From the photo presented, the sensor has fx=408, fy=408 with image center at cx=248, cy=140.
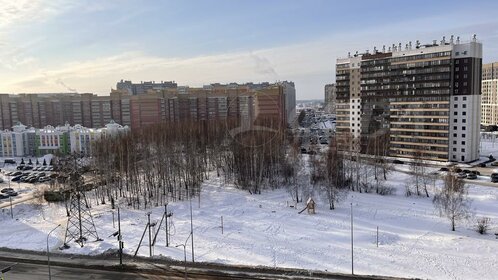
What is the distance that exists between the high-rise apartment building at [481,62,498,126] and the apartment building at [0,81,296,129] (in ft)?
127

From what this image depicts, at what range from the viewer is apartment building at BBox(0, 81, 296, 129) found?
61.5 meters

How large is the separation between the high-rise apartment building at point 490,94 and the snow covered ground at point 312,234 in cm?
5101

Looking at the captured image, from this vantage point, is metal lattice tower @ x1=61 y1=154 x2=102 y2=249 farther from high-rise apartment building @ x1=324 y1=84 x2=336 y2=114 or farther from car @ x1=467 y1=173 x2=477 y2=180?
high-rise apartment building @ x1=324 y1=84 x2=336 y2=114

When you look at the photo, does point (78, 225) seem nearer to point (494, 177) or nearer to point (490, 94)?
point (494, 177)

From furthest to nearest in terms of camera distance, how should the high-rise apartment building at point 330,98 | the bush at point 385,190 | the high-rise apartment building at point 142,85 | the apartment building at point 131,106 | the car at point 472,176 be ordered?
the high-rise apartment building at point 330,98
the high-rise apartment building at point 142,85
the apartment building at point 131,106
the car at point 472,176
the bush at point 385,190

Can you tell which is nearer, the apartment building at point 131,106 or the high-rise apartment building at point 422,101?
the high-rise apartment building at point 422,101

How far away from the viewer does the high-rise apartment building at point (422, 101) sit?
1420 inches

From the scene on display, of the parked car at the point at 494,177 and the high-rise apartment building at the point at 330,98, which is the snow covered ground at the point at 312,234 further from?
the high-rise apartment building at the point at 330,98

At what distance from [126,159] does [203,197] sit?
23.9ft

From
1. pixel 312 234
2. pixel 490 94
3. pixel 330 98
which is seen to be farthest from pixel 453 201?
pixel 330 98

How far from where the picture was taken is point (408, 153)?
3994cm

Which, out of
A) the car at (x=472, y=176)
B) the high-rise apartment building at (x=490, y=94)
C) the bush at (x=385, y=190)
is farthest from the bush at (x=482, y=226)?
the high-rise apartment building at (x=490, y=94)

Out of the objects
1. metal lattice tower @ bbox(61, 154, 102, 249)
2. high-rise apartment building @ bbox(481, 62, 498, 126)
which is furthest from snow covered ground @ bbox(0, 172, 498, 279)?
high-rise apartment building @ bbox(481, 62, 498, 126)

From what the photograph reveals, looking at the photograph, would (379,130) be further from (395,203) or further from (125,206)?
(125,206)
